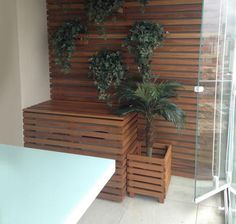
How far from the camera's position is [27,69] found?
2.92 metres

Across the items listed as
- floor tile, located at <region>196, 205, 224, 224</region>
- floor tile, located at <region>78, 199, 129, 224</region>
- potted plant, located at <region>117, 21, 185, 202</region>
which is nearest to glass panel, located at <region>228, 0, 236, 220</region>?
floor tile, located at <region>196, 205, 224, 224</region>

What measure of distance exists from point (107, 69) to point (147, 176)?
1120 mm

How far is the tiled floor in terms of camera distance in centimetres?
244

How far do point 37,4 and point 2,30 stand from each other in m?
0.59

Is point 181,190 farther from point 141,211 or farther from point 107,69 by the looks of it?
point 107,69

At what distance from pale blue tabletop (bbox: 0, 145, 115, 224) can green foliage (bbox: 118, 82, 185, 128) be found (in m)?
1.41

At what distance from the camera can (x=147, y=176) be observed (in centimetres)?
269

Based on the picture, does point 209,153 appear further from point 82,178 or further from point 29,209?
point 29,209

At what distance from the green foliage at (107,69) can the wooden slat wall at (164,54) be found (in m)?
0.34

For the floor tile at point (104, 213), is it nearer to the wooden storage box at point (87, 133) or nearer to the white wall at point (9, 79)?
the wooden storage box at point (87, 133)

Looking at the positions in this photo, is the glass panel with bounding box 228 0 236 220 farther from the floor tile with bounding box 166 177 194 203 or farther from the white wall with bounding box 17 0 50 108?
the white wall with bounding box 17 0 50 108

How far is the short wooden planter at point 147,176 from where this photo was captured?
264 cm

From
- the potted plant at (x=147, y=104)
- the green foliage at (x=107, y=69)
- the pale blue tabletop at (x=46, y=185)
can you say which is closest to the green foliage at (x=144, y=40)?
the potted plant at (x=147, y=104)

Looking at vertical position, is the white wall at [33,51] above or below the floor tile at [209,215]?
above
